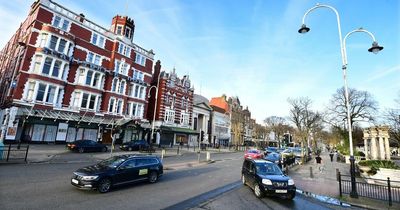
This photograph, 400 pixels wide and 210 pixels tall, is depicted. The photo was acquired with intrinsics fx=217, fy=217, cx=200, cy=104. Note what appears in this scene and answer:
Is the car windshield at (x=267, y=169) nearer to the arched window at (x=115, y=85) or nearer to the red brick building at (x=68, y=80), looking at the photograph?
the red brick building at (x=68, y=80)

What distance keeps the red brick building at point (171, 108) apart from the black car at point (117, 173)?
29.3 meters

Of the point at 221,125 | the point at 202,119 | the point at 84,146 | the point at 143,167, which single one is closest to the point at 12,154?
the point at 84,146

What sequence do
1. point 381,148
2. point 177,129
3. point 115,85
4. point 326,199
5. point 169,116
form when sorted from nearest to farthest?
point 326,199
point 381,148
point 115,85
point 177,129
point 169,116

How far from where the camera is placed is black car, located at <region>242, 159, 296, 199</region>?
10.1 m

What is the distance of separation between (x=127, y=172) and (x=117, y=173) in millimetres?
664

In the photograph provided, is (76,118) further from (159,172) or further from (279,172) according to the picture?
(279,172)

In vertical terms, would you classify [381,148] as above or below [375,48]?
below

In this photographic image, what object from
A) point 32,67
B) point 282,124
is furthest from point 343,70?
point 282,124

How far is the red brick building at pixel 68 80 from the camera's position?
2652cm

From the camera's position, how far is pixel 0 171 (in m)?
12.2

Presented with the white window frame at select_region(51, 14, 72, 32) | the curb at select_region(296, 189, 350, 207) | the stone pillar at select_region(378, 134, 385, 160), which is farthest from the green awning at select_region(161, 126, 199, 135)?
the curb at select_region(296, 189, 350, 207)

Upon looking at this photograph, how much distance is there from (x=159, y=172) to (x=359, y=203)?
10.4 m

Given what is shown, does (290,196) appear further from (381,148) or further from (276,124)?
(276,124)

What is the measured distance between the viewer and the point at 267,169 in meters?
11.7
